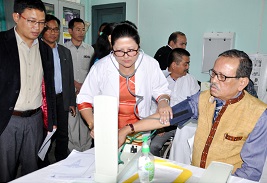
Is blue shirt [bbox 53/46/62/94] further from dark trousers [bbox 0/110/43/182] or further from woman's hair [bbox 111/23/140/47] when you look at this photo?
woman's hair [bbox 111/23/140/47]

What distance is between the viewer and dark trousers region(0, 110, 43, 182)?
185cm

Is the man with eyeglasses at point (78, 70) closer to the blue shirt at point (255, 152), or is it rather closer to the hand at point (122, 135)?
the hand at point (122, 135)

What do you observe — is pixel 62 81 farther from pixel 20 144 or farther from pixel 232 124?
pixel 232 124

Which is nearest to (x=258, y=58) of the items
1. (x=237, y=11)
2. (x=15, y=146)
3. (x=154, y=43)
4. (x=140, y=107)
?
(x=237, y=11)

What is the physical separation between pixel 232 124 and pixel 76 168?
0.88m

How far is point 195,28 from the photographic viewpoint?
4.38 metres

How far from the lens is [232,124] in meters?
1.40

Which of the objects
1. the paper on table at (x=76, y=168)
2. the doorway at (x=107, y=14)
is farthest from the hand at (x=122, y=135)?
the doorway at (x=107, y=14)

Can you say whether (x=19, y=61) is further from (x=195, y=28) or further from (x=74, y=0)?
(x=74, y=0)

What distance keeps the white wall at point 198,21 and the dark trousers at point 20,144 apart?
319 centimetres

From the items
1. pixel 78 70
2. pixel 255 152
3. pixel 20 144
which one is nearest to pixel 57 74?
pixel 78 70

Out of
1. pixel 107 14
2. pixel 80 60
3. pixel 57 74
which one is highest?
pixel 107 14

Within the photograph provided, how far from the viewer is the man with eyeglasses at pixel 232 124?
4.41 ft

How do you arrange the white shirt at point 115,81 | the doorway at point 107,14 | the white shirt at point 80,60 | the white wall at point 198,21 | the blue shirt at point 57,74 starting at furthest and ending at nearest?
1. the doorway at point 107,14
2. the white wall at point 198,21
3. the white shirt at point 80,60
4. the blue shirt at point 57,74
5. the white shirt at point 115,81
